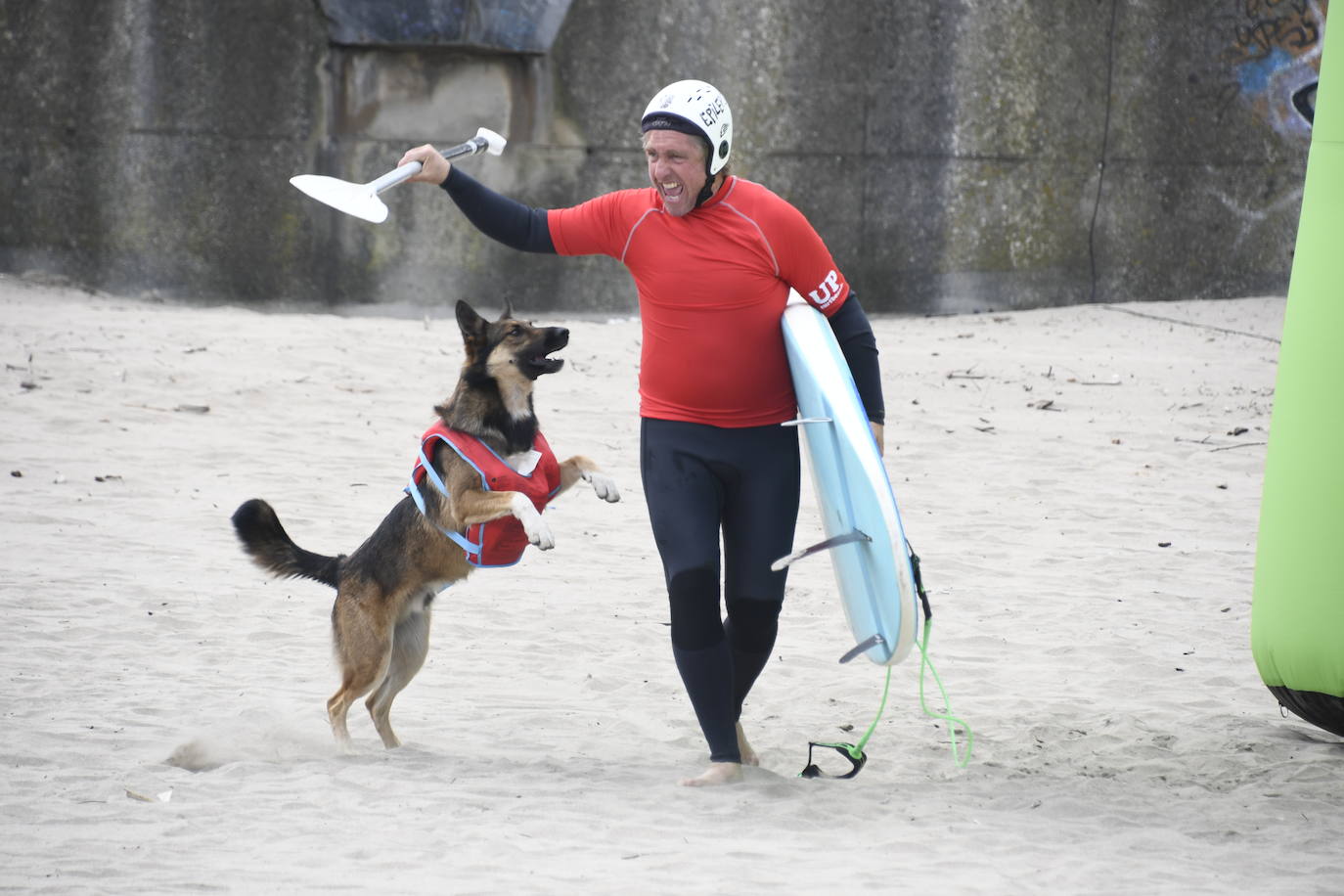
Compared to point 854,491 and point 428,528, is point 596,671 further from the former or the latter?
point 854,491

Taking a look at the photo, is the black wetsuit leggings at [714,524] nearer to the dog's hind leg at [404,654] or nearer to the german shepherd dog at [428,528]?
the german shepherd dog at [428,528]

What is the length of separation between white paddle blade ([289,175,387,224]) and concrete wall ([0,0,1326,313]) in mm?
9262

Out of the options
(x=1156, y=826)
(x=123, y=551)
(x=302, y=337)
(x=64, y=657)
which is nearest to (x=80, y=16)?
(x=302, y=337)

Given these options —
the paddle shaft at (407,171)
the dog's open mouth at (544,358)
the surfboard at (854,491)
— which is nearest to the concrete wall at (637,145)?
the dog's open mouth at (544,358)

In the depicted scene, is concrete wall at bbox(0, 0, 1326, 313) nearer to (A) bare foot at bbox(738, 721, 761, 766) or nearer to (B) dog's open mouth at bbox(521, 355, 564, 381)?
(B) dog's open mouth at bbox(521, 355, 564, 381)

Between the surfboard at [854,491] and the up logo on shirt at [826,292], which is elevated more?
the up logo on shirt at [826,292]

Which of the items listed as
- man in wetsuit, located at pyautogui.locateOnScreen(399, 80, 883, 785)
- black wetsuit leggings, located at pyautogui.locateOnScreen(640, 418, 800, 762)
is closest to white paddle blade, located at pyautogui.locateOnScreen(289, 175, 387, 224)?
man in wetsuit, located at pyautogui.locateOnScreen(399, 80, 883, 785)

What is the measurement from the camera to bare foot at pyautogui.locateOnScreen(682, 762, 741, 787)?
447 cm

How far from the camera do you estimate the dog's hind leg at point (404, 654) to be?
5160 mm

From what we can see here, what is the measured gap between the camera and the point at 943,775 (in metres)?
4.84

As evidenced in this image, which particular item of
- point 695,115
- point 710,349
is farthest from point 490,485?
point 695,115

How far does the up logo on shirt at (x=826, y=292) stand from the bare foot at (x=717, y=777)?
1427 mm

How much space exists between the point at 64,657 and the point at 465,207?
264 cm

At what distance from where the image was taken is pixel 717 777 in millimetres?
4477
